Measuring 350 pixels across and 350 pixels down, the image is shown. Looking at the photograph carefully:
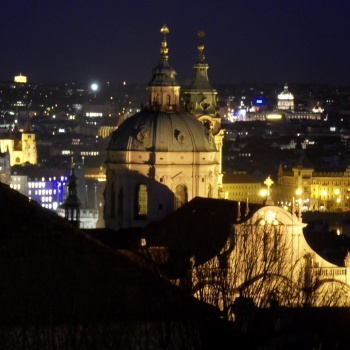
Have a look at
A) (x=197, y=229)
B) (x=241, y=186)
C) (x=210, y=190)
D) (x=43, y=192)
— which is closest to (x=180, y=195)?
(x=210, y=190)

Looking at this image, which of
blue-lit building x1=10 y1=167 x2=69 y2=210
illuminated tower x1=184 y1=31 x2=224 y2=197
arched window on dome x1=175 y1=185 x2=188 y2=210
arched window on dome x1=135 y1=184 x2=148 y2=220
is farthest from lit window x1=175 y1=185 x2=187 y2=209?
blue-lit building x1=10 y1=167 x2=69 y2=210

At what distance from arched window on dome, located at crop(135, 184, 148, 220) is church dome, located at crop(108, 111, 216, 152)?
1.35 metres

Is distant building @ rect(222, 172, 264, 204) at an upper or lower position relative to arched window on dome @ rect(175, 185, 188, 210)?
upper

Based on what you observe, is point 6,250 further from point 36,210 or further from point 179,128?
point 179,128

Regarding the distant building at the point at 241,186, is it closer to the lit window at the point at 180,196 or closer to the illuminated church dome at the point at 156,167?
the illuminated church dome at the point at 156,167

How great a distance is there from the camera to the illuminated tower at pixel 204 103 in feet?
267

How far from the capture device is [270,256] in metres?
42.2

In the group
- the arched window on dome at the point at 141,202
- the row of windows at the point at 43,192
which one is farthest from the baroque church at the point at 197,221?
the row of windows at the point at 43,192

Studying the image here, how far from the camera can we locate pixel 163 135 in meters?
66.9

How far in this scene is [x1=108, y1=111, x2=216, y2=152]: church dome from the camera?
219 feet

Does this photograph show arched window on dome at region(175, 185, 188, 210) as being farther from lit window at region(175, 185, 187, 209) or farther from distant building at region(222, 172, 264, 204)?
distant building at region(222, 172, 264, 204)

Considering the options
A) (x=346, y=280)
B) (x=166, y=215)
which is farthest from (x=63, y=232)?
(x=166, y=215)

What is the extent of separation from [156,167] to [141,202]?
1.22 m

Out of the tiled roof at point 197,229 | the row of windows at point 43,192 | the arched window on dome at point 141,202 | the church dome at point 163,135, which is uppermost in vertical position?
the church dome at point 163,135
